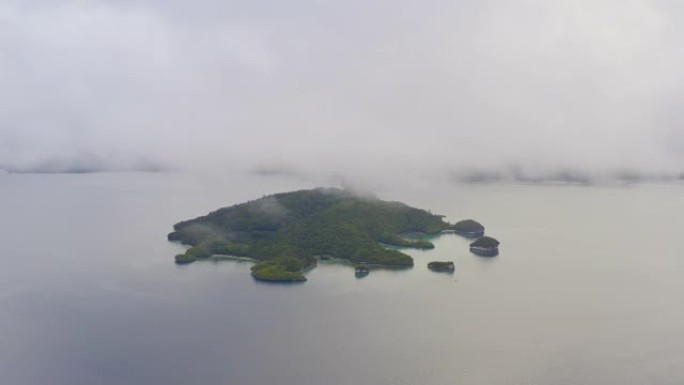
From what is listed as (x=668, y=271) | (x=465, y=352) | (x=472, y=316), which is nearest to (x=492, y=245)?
(x=668, y=271)

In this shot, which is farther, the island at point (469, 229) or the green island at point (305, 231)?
the island at point (469, 229)

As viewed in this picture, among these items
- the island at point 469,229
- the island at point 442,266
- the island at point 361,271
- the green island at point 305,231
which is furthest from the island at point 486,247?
the island at point 361,271

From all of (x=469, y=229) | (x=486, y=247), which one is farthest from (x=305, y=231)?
(x=469, y=229)

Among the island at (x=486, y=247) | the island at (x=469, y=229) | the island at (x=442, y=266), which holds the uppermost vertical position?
the island at (x=469, y=229)

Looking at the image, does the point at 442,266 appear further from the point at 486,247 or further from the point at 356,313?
the point at 356,313

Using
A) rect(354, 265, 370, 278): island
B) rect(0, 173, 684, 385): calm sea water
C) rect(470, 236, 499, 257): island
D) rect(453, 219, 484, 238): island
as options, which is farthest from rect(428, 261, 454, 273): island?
rect(453, 219, 484, 238): island

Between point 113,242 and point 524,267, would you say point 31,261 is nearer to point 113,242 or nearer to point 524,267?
point 113,242

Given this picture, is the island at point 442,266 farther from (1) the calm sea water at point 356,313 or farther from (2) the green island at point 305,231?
(2) the green island at point 305,231
